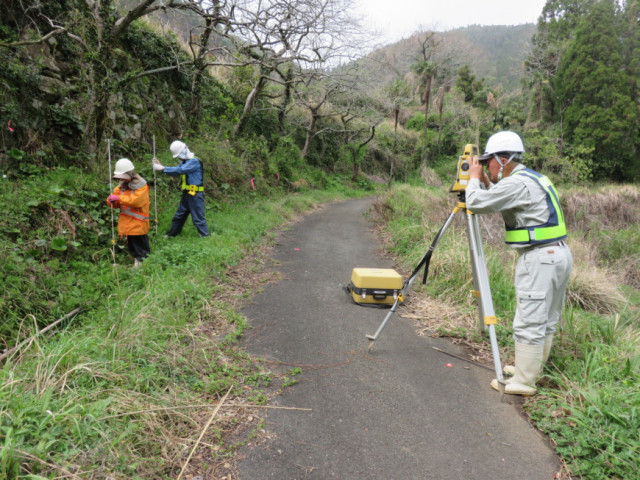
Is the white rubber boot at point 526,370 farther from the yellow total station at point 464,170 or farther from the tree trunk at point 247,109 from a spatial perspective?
the tree trunk at point 247,109

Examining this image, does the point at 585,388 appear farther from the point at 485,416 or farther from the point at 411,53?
the point at 411,53

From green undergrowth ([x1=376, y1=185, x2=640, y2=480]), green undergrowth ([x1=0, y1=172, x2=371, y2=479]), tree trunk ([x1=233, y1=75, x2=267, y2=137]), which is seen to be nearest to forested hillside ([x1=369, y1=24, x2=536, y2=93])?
tree trunk ([x1=233, y1=75, x2=267, y2=137])

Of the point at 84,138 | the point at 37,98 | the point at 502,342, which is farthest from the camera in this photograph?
the point at 84,138

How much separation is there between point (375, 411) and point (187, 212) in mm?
5836

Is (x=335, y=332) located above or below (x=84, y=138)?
below

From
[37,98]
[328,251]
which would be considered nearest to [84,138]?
[37,98]

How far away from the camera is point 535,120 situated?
28375 millimetres

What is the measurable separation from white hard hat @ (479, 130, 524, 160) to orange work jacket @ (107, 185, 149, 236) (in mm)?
5026

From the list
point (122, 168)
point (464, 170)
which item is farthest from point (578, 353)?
point (122, 168)

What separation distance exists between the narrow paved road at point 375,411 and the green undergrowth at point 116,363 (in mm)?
270

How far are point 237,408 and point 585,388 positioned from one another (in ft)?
9.35

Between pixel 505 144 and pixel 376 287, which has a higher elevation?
pixel 505 144

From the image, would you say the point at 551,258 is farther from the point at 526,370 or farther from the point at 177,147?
the point at 177,147

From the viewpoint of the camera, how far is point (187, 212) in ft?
24.6
